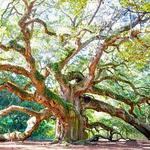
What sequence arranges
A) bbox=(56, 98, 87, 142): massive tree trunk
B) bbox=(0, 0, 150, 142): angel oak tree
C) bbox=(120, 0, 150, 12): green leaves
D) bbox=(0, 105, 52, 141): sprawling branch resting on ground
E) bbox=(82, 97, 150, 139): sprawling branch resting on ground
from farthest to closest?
bbox=(82, 97, 150, 139): sprawling branch resting on ground < bbox=(0, 105, 52, 141): sprawling branch resting on ground < bbox=(56, 98, 87, 142): massive tree trunk < bbox=(0, 0, 150, 142): angel oak tree < bbox=(120, 0, 150, 12): green leaves

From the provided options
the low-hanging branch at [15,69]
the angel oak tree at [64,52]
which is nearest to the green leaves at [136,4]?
the angel oak tree at [64,52]

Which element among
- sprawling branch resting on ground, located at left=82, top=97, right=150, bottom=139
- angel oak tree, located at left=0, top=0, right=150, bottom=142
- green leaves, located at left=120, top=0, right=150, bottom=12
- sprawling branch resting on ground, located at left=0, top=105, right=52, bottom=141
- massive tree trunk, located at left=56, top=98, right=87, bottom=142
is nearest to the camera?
green leaves, located at left=120, top=0, right=150, bottom=12

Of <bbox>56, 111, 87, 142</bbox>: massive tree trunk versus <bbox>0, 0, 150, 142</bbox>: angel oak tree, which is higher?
<bbox>0, 0, 150, 142</bbox>: angel oak tree

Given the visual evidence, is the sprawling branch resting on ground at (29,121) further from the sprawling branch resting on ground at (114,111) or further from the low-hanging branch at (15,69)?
the low-hanging branch at (15,69)

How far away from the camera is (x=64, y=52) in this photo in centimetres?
1645

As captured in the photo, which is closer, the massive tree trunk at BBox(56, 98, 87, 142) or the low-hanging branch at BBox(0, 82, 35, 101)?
the low-hanging branch at BBox(0, 82, 35, 101)

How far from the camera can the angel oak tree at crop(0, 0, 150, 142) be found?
12133 mm

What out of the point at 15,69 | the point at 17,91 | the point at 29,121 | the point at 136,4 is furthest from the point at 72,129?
the point at 136,4

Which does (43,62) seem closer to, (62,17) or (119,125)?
(62,17)

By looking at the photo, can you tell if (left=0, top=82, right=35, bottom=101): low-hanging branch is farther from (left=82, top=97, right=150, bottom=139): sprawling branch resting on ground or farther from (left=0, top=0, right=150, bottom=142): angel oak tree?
(left=82, top=97, right=150, bottom=139): sprawling branch resting on ground

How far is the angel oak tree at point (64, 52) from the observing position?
12133 millimetres

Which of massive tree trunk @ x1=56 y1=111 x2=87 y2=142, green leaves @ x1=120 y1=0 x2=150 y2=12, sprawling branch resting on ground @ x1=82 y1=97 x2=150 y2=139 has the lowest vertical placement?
massive tree trunk @ x1=56 y1=111 x2=87 y2=142

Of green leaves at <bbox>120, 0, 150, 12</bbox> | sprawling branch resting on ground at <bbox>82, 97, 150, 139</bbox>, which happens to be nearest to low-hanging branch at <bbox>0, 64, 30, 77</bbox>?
green leaves at <bbox>120, 0, 150, 12</bbox>

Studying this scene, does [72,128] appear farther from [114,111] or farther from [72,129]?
[114,111]
